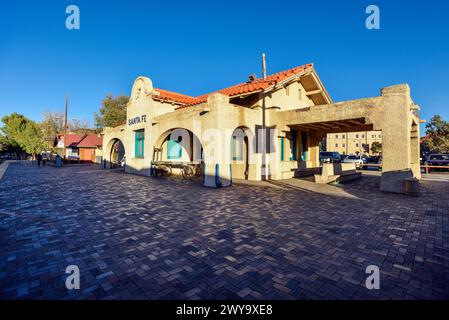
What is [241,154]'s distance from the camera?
1503 cm

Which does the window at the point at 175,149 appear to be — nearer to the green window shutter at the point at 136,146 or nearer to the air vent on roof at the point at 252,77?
the green window shutter at the point at 136,146

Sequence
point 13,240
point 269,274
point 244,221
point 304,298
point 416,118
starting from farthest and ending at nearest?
point 416,118
point 244,221
point 13,240
point 269,274
point 304,298

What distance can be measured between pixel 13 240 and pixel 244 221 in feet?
16.1

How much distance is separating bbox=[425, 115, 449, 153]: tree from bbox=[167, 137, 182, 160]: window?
126ft

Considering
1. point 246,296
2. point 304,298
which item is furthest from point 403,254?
point 246,296

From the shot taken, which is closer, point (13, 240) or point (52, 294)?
point (52, 294)

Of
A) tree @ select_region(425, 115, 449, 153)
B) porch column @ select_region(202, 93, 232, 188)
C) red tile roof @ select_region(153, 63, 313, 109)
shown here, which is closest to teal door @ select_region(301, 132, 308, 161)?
red tile roof @ select_region(153, 63, 313, 109)

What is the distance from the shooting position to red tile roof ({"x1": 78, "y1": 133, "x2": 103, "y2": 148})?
3753 cm

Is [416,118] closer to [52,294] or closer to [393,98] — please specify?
[393,98]

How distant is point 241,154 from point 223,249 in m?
11.3

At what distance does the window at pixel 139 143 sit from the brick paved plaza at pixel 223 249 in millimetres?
11275

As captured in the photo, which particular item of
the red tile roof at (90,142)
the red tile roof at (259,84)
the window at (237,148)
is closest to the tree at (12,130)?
the red tile roof at (90,142)

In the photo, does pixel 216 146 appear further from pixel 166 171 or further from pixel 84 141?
pixel 84 141

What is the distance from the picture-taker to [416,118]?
44.8 feet
